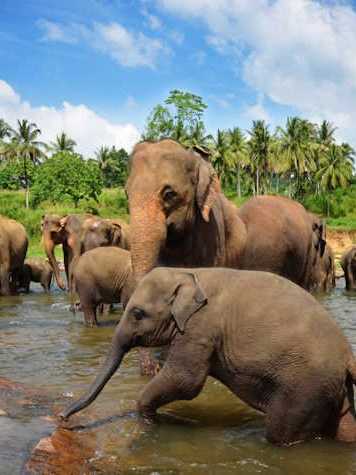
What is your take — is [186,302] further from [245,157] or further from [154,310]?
[245,157]

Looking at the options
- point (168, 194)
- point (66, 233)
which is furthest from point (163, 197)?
point (66, 233)

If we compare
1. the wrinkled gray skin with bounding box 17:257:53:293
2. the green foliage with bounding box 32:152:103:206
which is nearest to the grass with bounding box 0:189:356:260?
the green foliage with bounding box 32:152:103:206

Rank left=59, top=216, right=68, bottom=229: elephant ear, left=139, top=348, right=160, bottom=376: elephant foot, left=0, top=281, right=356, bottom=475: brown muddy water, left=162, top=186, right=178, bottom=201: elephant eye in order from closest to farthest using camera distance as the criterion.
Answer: left=0, top=281, right=356, bottom=475: brown muddy water, left=162, top=186, right=178, bottom=201: elephant eye, left=139, top=348, right=160, bottom=376: elephant foot, left=59, top=216, right=68, bottom=229: elephant ear

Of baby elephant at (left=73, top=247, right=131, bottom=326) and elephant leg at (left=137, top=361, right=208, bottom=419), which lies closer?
elephant leg at (left=137, top=361, right=208, bottom=419)

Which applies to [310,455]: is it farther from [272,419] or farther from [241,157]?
[241,157]

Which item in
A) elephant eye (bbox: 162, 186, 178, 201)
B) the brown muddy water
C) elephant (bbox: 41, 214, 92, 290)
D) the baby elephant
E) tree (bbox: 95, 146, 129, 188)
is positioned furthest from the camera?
tree (bbox: 95, 146, 129, 188)

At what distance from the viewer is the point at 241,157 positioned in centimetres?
7300

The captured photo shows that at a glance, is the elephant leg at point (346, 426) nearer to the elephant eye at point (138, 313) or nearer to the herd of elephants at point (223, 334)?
the herd of elephants at point (223, 334)

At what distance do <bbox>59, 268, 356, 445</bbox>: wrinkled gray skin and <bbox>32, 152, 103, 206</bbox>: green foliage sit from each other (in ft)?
154

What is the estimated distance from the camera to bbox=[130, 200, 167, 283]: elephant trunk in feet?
19.5

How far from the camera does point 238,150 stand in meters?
75.0

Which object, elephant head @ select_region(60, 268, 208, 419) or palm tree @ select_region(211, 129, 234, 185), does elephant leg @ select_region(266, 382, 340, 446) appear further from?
palm tree @ select_region(211, 129, 234, 185)

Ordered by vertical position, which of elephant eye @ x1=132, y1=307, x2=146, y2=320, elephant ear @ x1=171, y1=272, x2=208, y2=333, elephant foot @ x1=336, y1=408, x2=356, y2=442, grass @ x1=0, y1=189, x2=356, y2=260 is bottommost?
elephant foot @ x1=336, y1=408, x2=356, y2=442

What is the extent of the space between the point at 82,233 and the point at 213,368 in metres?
Answer: 9.89
